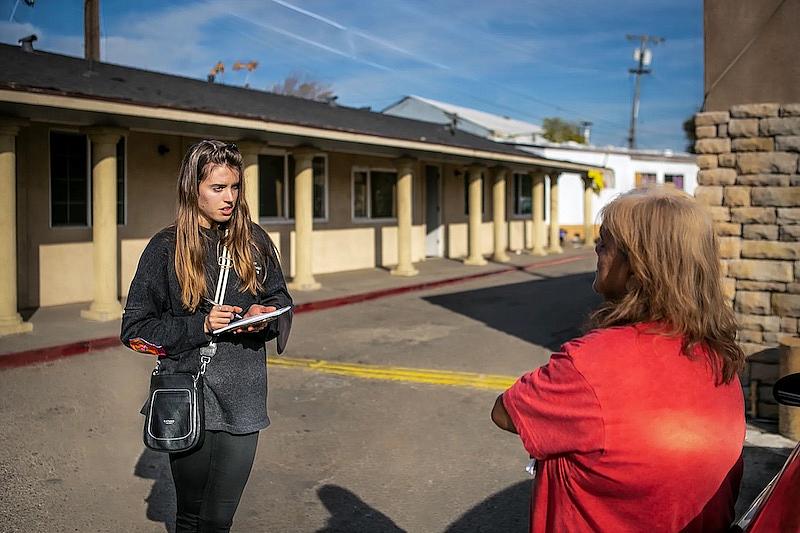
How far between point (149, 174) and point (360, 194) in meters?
6.80

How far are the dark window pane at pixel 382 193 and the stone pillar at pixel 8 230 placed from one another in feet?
35.9

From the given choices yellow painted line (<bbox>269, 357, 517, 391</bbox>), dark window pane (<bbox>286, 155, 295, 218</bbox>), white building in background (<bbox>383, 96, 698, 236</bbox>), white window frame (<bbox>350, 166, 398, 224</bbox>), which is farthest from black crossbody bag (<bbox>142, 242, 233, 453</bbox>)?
white building in background (<bbox>383, 96, 698, 236</bbox>)

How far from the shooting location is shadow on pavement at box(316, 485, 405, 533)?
173 inches

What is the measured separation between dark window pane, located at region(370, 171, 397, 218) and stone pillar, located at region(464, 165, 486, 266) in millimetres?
2151

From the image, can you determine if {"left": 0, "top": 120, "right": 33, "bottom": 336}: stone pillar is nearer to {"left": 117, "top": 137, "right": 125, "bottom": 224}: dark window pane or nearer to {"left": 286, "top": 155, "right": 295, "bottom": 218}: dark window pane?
{"left": 117, "top": 137, "right": 125, "bottom": 224}: dark window pane

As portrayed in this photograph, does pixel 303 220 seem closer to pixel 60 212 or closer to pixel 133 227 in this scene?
pixel 133 227

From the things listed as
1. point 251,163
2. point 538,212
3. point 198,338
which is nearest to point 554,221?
point 538,212

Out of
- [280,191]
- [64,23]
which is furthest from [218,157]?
[280,191]

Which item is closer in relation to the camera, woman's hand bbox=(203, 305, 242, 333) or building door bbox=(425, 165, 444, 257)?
woman's hand bbox=(203, 305, 242, 333)

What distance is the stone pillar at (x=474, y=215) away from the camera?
67.9ft

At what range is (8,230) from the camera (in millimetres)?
9977

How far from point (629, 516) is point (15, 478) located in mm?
4612

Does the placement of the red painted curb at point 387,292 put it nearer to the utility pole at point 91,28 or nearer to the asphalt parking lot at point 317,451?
the asphalt parking lot at point 317,451

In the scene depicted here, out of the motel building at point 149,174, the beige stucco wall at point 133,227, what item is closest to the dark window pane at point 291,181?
the motel building at point 149,174
